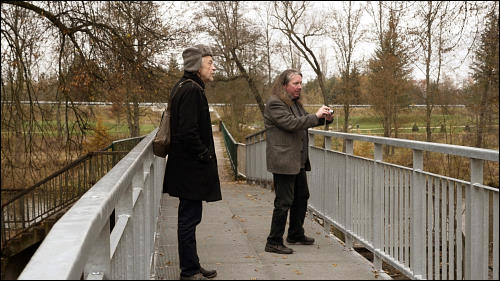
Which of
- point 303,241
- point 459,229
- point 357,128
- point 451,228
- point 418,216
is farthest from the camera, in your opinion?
point 357,128

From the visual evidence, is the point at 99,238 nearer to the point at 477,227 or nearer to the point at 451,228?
the point at 477,227

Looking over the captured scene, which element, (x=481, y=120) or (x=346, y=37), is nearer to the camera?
(x=481, y=120)

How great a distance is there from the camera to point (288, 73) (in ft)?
18.5

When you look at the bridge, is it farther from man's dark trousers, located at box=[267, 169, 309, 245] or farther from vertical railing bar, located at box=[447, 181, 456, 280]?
man's dark trousers, located at box=[267, 169, 309, 245]

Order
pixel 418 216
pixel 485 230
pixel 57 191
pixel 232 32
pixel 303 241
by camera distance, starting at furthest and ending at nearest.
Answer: pixel 232 32 → pixel 57 191 → pixel 303 241 → pixel 418 216 → pixel 485 230

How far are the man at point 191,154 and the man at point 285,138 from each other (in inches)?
41.2

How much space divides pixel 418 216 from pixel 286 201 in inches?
65.0

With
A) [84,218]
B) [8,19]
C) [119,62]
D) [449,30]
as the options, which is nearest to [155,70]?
[119,62]

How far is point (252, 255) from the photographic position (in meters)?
5.74

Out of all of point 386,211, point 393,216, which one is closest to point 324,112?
point 386,211

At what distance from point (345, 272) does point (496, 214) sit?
2174mm

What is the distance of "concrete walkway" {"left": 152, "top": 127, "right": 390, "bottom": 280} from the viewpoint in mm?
4965

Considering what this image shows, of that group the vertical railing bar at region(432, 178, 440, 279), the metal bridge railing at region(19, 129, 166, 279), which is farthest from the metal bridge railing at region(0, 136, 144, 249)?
the vertical railing bar at region(432, 178, 440, 279)

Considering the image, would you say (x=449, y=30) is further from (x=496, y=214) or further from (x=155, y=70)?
(x=496, y=214)
